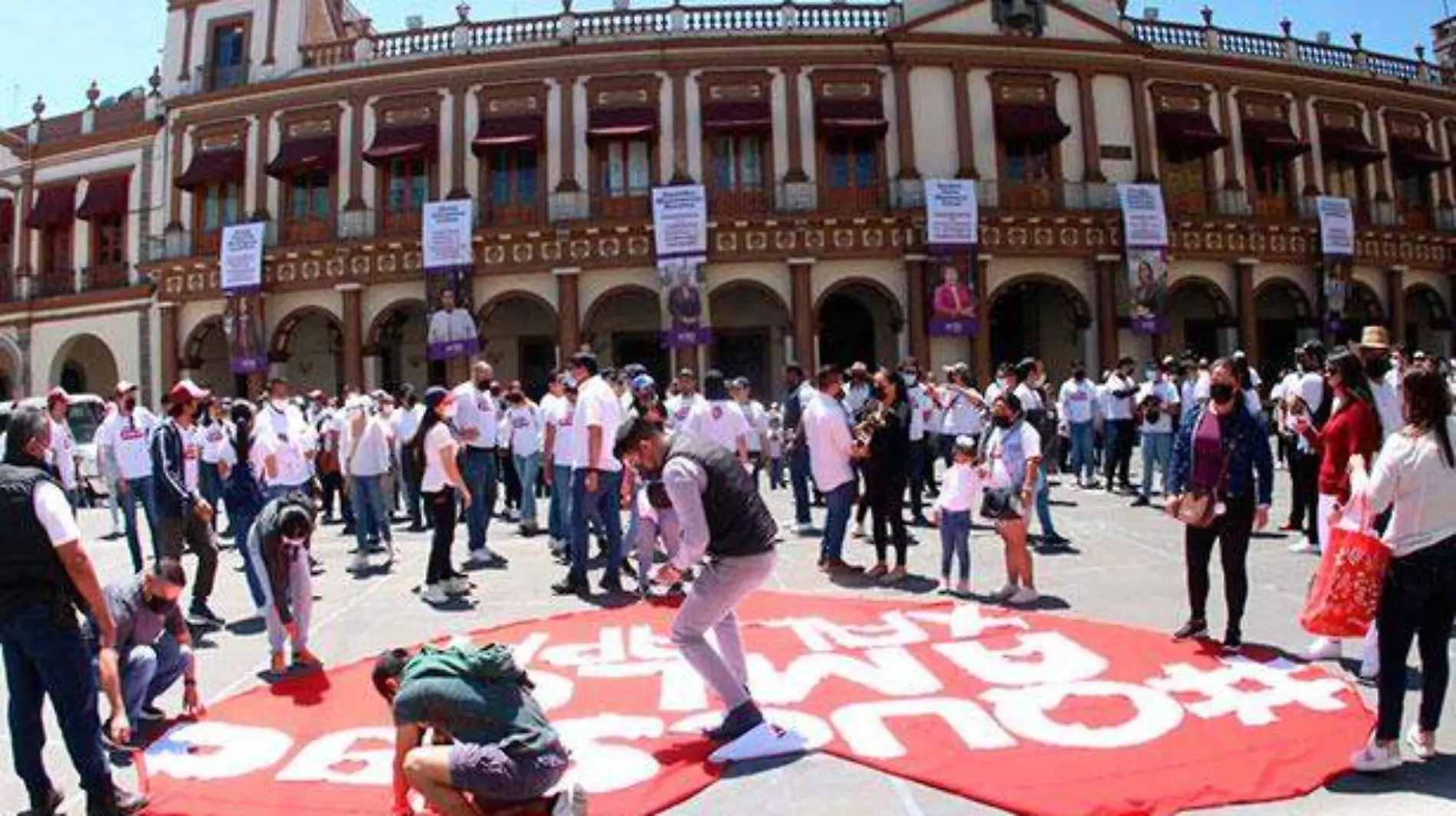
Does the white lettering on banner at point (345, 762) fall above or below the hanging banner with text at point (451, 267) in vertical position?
below

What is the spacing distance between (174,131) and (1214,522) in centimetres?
2831

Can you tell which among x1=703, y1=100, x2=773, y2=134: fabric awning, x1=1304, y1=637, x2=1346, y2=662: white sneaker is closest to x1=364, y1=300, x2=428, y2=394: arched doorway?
x1=703, y1=100, x2=773, y2=134: fabric awning

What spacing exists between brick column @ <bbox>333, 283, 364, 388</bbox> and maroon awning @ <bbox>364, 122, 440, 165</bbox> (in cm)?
315

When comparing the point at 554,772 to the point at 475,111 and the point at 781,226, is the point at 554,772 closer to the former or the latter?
the point at 781,226

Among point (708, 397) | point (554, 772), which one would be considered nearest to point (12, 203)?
point (708, 397)

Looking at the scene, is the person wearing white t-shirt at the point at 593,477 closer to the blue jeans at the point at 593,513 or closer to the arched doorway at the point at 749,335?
the blue jeans at the point at 593,513

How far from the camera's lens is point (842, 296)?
2575 cm

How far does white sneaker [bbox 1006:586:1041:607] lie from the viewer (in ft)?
25.3

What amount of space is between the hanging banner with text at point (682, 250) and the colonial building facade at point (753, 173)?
60cm

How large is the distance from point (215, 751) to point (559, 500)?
17.6 feet

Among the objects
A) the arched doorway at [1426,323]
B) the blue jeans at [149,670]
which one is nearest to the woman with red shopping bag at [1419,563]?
the blue jeans at [149,670]

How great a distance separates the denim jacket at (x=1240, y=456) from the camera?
20.5 feet

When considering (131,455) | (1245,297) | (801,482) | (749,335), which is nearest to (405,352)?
(749,335)

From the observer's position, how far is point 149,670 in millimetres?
5125
